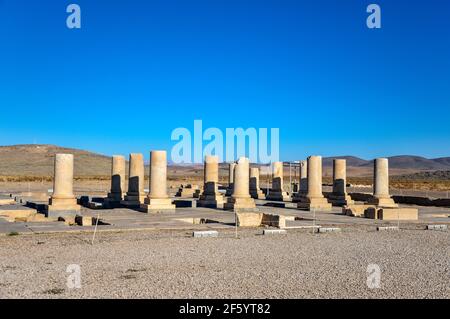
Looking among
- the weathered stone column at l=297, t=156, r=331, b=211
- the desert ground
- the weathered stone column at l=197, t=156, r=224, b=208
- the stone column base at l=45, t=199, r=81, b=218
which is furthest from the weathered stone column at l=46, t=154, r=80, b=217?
the weathered stone column at l=297, t=156, r=331, b=211

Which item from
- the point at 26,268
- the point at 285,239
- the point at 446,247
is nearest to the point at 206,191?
the point at 285,239

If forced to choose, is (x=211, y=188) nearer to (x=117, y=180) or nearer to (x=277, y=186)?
(x=117, y=180)

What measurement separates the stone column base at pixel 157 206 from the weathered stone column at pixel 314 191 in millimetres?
7485

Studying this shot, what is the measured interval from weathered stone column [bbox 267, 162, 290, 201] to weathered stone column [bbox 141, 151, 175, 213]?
12.3 metres

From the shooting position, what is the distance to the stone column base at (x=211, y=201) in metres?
28.4

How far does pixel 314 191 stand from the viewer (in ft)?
89.2

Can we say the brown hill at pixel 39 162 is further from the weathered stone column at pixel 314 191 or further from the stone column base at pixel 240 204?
the stone column base at pixel 240 204

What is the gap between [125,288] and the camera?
26.5 feet

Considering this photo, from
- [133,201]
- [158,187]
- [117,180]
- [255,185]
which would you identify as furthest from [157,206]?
[255,185]

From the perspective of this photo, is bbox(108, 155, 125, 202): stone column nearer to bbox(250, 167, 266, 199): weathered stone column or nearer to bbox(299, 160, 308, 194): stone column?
bbox(250, 167, 266, 199): weathered stone column

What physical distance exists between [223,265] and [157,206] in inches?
517

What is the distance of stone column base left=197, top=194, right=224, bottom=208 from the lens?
28.4 metres

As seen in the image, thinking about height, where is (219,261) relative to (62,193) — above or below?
below
